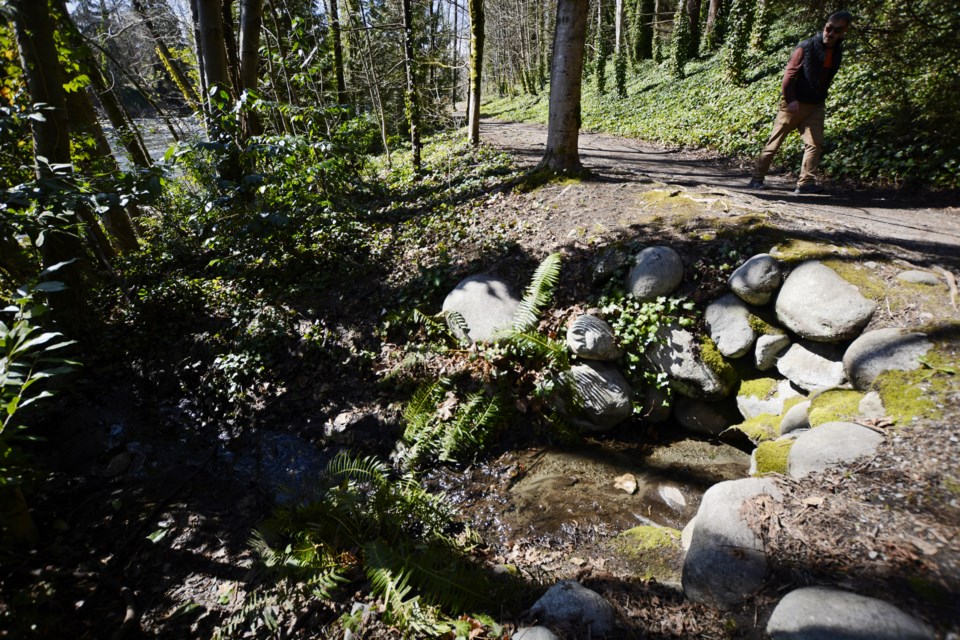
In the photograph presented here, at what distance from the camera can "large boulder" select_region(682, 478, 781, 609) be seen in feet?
7.41

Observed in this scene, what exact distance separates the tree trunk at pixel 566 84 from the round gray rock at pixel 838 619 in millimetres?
6003

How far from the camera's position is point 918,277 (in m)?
3.58

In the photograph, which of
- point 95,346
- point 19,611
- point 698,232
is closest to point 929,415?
point 698,232

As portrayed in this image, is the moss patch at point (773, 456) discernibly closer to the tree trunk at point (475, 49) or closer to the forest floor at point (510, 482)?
the forest floor at point (510, 482)

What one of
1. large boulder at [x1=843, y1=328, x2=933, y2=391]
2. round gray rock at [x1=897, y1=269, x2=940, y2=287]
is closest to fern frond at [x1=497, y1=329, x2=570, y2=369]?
large boulder at [x1=843, y1=328, x2=933, y2=391]

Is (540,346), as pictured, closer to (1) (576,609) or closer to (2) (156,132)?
(1) (576,609)

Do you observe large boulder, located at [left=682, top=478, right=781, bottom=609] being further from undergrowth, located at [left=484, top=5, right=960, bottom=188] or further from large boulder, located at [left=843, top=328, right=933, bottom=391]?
undergrowth, located at [left=484, top=5, right=960, bottom=188]

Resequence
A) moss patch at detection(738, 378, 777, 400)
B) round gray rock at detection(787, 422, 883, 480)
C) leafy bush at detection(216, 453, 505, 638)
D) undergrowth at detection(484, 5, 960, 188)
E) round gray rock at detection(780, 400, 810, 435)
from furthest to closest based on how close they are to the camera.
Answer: undergrowth at detection(484, 5, 960, 188) → moss patch at detection(738, 378, 777, 400) → round gray rock at detection(780, 400, 810, 435) → round gray rock at detection(787, 422, 883, 480) → leafy bush at detection(216, 453, 505, 638)

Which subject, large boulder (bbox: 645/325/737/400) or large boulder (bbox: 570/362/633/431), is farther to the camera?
large boulder (bbox: 570/362/633/431)

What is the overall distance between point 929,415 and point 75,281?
347 inches

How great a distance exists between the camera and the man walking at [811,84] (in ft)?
16.6

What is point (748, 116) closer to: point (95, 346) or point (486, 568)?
point (486, 568)

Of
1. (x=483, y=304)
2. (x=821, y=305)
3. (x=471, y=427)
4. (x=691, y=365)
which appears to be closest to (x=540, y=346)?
(x=483, y=304)

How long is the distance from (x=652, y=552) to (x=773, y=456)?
4.02 ft
